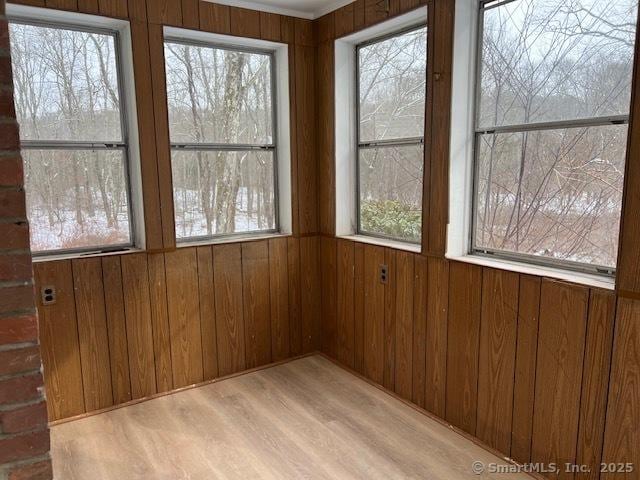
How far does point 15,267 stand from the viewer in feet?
3.57

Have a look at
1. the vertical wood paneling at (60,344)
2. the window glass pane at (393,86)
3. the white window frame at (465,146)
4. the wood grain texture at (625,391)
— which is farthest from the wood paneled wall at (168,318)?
the wood grain texture at (625,391)

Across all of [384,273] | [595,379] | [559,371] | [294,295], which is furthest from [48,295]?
[595,379]

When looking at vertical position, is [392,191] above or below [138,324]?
above

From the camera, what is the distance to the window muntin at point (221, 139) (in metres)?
2.96

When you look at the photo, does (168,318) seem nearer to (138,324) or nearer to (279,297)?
(138,324)

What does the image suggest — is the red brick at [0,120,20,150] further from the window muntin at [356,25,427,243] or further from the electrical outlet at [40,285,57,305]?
the window muntin at [356,25,427,243]

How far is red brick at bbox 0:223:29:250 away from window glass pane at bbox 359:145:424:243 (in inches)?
82.3

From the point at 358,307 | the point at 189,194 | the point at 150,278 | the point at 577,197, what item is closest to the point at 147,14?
the point at 189,194

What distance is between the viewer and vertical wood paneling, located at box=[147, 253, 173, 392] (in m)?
2.89

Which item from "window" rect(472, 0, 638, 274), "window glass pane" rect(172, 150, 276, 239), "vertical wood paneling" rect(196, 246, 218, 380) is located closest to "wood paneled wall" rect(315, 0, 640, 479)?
"window" rect(472, 0, 638, 274)

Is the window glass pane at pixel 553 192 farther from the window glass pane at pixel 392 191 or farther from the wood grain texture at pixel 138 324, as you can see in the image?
the wood grain texture at pixel 138 324

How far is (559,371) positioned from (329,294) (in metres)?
1.71

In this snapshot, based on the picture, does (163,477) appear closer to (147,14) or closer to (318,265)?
(318,265)

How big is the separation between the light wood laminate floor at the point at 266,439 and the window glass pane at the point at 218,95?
5.41ft
